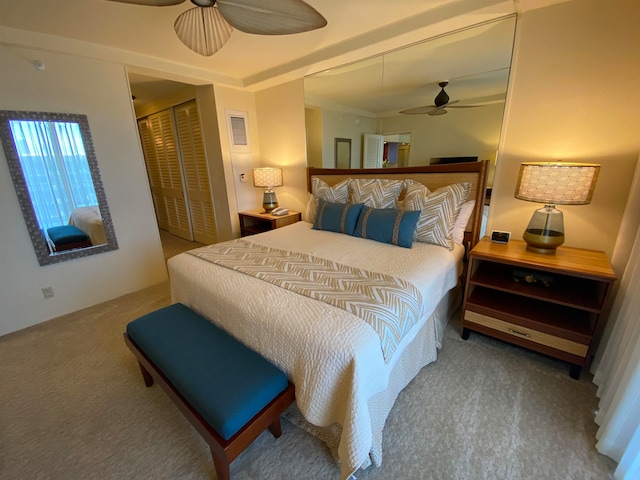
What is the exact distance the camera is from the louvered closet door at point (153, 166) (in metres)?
4.71

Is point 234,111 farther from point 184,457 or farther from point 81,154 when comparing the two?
point 184,457

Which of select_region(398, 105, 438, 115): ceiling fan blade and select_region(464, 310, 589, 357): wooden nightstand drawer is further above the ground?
select_region(398, 105, 438, 115): ceiling fan blade

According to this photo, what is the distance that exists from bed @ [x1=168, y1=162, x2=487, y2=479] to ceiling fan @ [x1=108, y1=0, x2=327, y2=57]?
139 cm

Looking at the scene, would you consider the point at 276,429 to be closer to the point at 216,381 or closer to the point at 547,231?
the point at 216,381

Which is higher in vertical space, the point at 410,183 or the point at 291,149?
the point at 291,149

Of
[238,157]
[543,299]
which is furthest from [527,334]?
[238,157]

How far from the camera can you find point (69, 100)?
2338 mm

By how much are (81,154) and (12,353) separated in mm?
1714

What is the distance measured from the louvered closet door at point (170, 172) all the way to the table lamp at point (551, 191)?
4.52 metres

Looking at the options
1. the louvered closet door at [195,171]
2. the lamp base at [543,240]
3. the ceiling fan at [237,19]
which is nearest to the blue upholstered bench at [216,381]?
the ceiling fan at [237,19]

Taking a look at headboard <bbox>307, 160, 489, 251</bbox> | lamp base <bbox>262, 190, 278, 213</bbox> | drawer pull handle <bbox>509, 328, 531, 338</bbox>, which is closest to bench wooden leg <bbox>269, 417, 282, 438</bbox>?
drawer pull handle <bbox>509, 328, 531, 338</bbox>

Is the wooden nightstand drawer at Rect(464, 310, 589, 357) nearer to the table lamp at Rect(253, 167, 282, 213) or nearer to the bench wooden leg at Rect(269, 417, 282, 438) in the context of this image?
the bench wooden leg at Rect(269, 417, 282, 438)

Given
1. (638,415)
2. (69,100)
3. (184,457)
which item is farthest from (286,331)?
(69,100)

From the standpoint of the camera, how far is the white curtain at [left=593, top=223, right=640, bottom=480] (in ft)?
3.73
